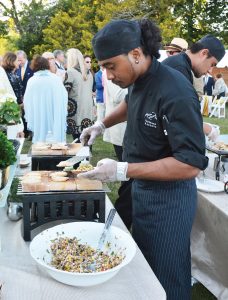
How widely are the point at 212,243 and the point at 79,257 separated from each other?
105 centimetres

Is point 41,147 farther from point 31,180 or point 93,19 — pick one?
point 93,19

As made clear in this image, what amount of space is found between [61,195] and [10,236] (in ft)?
0.80

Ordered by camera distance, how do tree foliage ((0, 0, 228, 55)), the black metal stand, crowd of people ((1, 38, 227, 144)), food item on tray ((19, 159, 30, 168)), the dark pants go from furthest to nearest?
tree foliage ((0, 0, 228, 55)) → crowd of people ((1, 38, 227, 144)) → the dark pants → food item on tray ((19, 159, 30, 168)) → the black metal stand

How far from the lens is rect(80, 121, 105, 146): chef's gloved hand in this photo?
5.65 ft

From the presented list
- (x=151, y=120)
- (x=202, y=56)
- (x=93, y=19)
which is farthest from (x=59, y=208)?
(x=93, y=19)

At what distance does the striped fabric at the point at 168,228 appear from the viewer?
1309mm

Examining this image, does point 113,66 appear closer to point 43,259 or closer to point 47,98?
point 43,259

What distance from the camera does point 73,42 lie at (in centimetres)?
1498

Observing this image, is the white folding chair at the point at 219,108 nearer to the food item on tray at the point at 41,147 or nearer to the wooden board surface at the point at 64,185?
the food item on tray at the point at 41,147

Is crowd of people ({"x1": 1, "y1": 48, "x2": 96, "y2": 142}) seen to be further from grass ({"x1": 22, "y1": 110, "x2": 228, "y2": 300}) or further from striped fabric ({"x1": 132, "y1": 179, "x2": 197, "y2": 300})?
striped fabric ({"x1": 132, "y1": 179, "x2": 197, "y2": 300})

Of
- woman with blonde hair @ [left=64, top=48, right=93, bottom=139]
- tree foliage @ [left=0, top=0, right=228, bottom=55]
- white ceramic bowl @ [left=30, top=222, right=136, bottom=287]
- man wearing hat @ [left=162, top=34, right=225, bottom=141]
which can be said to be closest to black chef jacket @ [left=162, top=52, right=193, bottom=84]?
man wearing hat @ [left=162, top=34, right=225, bottom=141]

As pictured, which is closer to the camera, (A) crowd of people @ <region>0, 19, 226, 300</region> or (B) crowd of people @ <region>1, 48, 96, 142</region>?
(A) crowd of people @ <region>0, 19, 226, 300</region>

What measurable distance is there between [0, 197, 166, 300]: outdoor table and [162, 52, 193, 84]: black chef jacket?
1.21 m

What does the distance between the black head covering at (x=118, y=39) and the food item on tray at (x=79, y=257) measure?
0.59m
